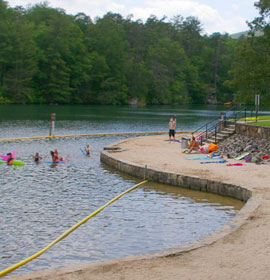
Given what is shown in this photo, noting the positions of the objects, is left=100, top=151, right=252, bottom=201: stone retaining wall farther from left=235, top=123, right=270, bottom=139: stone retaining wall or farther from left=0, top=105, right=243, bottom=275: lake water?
left=235, top=123, right=270, bottom=139: stone retaining wall

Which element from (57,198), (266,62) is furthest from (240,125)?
(57,198)

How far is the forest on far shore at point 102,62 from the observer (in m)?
102

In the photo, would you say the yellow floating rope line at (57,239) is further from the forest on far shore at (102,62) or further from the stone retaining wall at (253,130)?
the forest on far shore at (102,62)

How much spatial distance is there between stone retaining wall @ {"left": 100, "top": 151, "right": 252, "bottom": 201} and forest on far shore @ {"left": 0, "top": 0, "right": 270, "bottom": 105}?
66558mm

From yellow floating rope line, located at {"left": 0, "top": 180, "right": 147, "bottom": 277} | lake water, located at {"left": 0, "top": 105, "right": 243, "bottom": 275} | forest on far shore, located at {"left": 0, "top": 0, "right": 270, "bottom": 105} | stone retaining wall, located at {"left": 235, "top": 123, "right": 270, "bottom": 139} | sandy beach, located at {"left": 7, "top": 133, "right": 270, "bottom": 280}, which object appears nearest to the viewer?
sandy beach, located at {"left": 7, "top": 133, "right": 270, "bottom": 280}

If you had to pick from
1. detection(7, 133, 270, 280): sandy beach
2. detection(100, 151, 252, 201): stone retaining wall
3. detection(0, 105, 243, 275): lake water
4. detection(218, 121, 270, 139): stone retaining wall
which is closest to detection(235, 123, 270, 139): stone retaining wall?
detection(218, 121, 270, 139): stone retaining wall

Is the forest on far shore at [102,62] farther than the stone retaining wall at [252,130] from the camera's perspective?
Yes

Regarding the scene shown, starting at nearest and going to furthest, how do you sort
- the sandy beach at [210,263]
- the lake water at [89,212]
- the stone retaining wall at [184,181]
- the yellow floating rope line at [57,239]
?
the sandy beach at [210,263] < the yellow floating rope line at [57,239] < the lake water at [89,212] < the stone retaining wall at [184,181]

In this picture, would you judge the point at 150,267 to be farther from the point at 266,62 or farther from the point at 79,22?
the point at 79,22

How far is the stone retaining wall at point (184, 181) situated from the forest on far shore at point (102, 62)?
6656cm

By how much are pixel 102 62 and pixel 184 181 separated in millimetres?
100702

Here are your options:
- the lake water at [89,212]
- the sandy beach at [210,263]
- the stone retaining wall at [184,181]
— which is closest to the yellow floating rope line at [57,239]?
the lake water at [89,212]

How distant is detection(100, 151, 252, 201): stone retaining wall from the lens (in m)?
15.7

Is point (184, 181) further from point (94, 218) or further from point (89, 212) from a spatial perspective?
point (94, 218)
